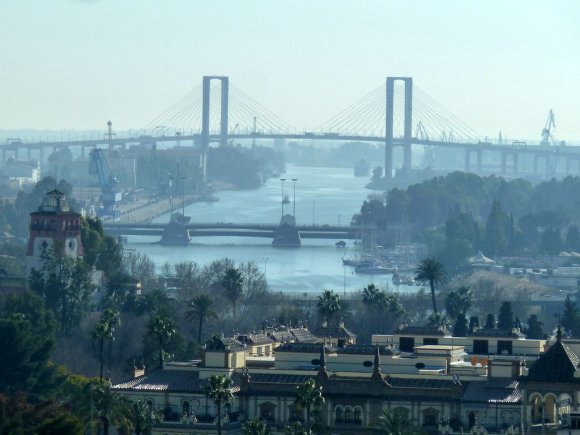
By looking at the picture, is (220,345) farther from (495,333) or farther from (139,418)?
(495,333)

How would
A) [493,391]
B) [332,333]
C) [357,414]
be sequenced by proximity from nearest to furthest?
[493,391] < [357,414] < [332,333]

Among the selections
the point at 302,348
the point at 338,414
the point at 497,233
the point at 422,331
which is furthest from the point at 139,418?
the point at 497,233

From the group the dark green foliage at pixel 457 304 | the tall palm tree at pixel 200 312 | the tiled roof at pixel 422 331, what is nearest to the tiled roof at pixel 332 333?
the tiled roof at pixel 422 331

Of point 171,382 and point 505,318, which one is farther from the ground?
point 505,318

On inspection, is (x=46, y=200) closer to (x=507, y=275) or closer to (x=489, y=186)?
(x=507, y=275)

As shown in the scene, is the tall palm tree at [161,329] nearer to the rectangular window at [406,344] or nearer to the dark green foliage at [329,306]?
the dark green foliage at [329,306]

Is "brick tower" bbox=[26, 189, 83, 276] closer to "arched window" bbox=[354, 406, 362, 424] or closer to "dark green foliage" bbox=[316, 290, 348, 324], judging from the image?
"dark green foliage" bbox=[316, 290, 348, 324]


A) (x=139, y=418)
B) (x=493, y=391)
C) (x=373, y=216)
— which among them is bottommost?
(x=139, y=418)

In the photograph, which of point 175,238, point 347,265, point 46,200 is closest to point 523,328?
point 46,200
